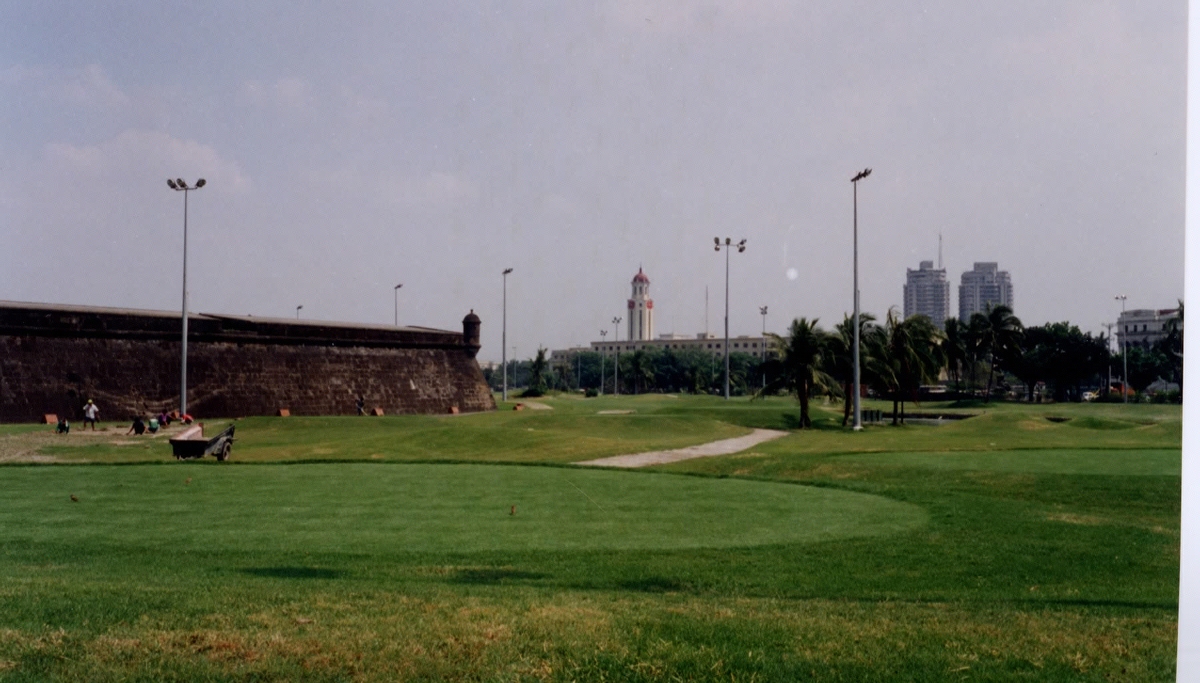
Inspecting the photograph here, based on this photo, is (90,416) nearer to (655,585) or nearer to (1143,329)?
(655,585)

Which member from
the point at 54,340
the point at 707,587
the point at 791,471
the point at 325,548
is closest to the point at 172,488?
the point at 325,548

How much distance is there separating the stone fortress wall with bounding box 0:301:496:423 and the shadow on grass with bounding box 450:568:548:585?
33.7 m

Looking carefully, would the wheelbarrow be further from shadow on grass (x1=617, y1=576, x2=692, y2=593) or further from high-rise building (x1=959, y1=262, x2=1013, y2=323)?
high-rise building (x1=959, y1=262, x2=1013, y2=323)

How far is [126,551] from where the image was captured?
31.9 feet

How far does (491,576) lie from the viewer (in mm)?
8641

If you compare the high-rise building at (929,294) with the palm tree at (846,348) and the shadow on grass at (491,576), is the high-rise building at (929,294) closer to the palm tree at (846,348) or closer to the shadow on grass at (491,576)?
the palm tree at (846,348)

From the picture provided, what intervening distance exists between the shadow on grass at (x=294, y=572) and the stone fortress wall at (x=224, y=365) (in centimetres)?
3261

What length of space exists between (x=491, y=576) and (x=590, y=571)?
3.17 ft

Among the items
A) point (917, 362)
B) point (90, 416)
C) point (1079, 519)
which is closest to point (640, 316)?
point (917, 362)

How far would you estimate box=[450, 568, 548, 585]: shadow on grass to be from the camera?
27.6 feet

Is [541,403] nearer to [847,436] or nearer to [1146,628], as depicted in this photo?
[847,436]

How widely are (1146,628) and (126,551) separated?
948cm

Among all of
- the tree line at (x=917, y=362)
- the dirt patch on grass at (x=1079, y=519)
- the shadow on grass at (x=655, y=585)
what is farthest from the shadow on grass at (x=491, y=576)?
the tree line at (x=917, y=362)

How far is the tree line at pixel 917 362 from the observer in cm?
4156
